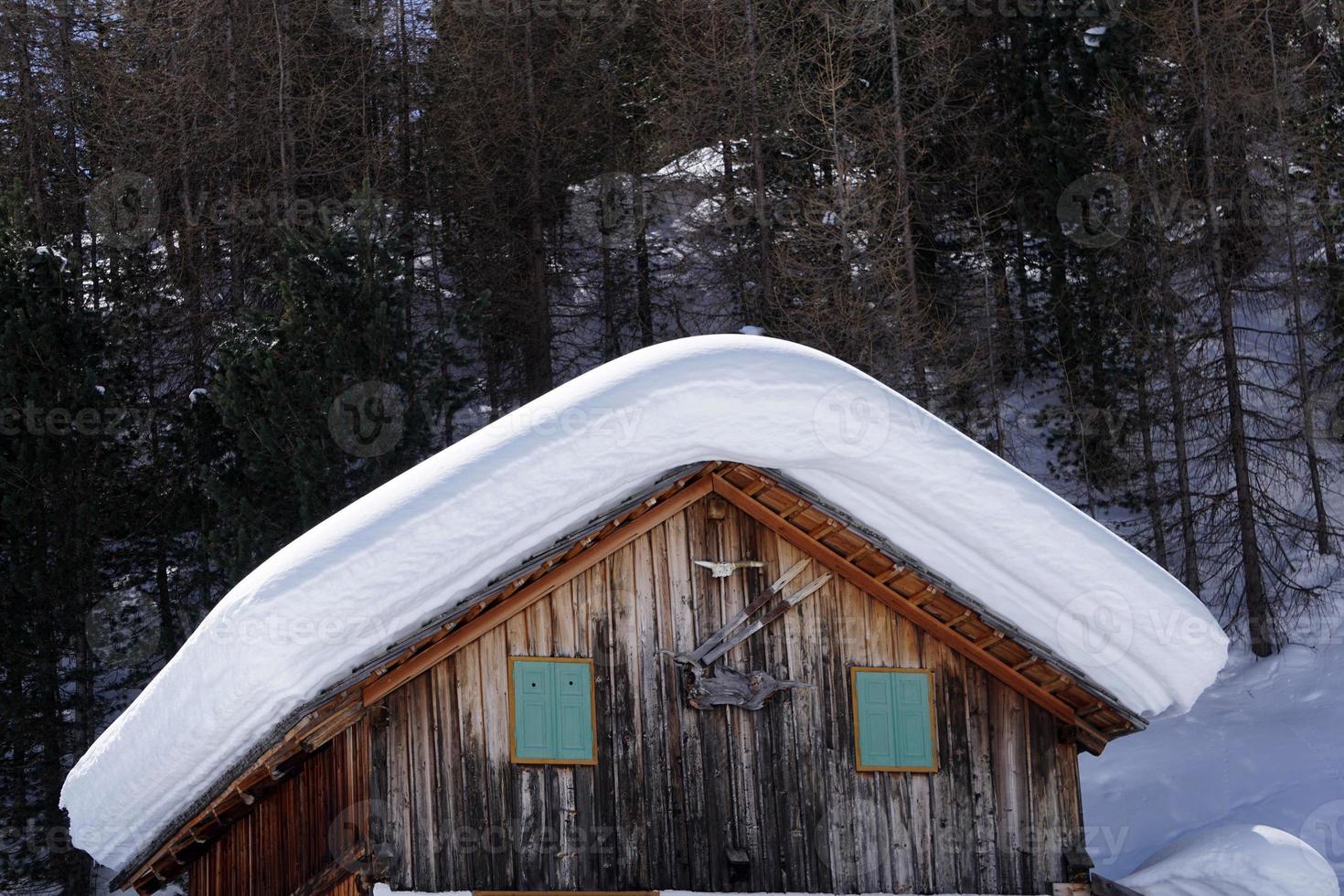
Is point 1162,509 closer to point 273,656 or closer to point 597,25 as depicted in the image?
point 597,25

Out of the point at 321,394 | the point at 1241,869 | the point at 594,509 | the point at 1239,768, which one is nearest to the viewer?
the point at 594,509

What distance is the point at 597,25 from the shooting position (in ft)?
106

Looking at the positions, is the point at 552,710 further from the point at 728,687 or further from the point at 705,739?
the point at 728,687

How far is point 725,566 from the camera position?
309 inches

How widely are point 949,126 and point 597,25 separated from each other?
9080 millimetres

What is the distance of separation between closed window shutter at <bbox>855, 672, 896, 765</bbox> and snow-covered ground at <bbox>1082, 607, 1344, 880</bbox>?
886 cm

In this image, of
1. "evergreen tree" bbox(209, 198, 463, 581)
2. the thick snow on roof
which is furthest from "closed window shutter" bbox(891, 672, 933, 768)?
"evergreen tree" bbox(209, 198, 463, 581)

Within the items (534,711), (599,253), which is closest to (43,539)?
(534,711)

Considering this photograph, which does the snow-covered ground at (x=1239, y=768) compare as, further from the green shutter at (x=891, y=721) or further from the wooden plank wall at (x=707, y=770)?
the green shutter at (x=891, y=721)

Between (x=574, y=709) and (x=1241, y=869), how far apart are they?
403cm

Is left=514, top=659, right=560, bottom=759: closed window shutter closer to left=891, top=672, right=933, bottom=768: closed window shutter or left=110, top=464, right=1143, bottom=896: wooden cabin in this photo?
left=110, top=464, right=1143, bottom=896: wooden cabin

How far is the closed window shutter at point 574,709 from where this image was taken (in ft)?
25.2

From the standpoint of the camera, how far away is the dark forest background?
64.1 feet

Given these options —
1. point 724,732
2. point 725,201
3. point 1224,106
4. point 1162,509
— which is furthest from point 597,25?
point 724,732
